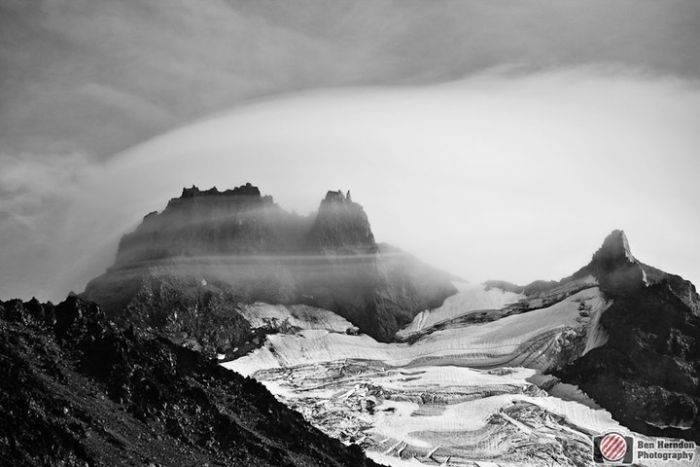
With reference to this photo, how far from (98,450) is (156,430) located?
70.2 ft

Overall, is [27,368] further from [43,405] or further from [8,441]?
[8,441]

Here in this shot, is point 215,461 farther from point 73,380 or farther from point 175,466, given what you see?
point 73,380

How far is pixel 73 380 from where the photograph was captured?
199625 millimetres

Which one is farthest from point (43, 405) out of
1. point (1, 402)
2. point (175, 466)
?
point (175, 466)

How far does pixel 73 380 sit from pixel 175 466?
24926 mm

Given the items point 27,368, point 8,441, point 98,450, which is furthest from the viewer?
point 27,368

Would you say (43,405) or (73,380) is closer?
(43,405)

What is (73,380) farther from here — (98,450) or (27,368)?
(98,450)

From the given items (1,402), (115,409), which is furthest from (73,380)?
(1,402)

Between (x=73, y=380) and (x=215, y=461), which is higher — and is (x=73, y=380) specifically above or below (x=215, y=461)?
above

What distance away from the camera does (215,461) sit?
19488 cm

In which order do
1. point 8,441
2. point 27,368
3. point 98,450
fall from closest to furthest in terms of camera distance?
point 8,441 → point 98,450 → point 27,368

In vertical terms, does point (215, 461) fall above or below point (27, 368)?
below

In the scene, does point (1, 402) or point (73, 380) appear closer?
point (1, 402)
